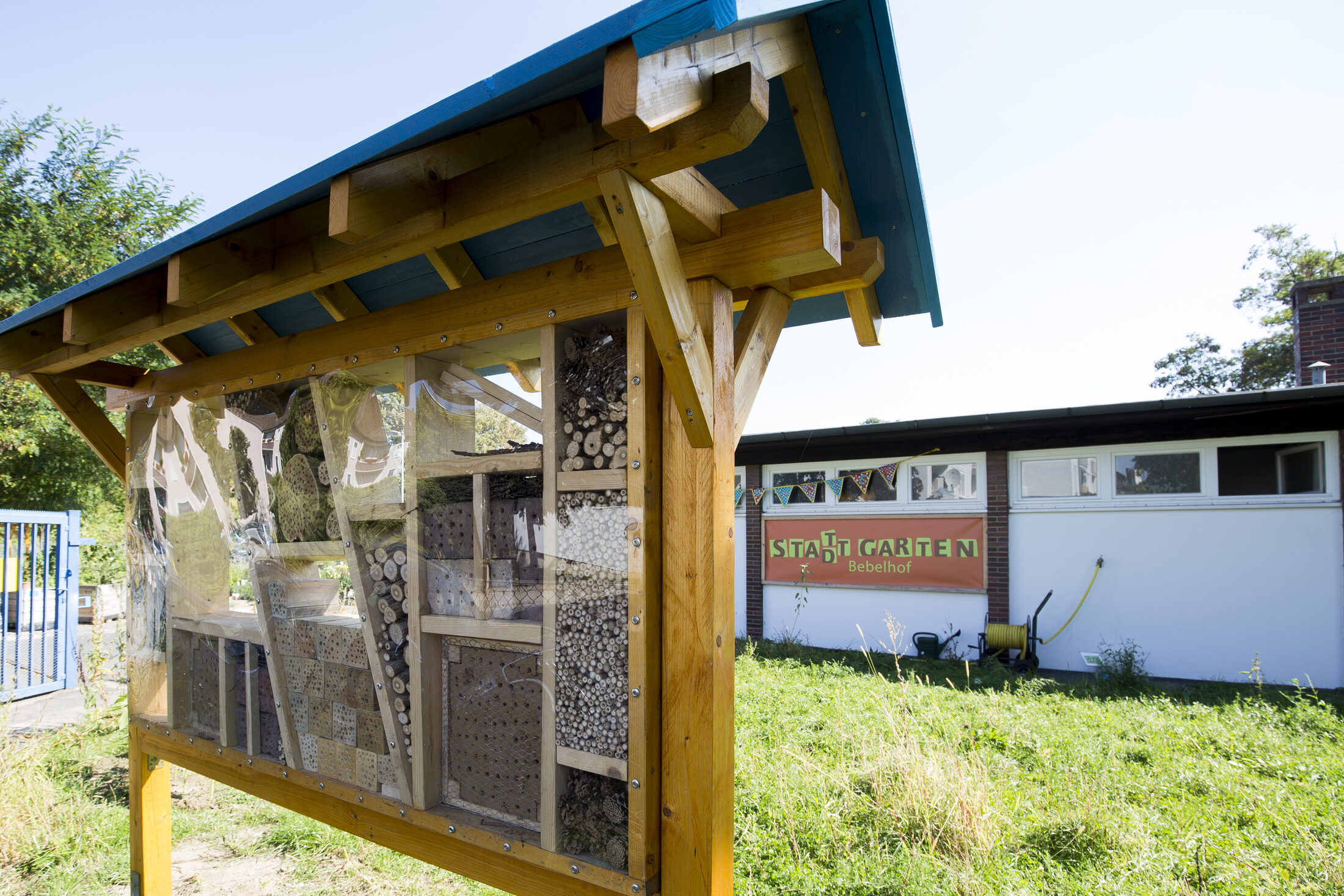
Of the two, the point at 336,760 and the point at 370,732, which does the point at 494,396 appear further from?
the point at 336,760

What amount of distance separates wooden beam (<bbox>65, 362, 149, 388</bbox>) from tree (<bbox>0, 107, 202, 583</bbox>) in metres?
9.52

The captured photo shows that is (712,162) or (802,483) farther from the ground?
(712,162)

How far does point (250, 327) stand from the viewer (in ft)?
11.0

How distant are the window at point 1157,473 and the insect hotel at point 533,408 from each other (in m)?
7.56

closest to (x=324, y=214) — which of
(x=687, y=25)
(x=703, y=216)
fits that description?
(x=703, y=216)

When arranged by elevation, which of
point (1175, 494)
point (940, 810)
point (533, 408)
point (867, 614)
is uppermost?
point (533, 408)

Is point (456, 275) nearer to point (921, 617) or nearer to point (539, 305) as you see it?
point (539, 305)

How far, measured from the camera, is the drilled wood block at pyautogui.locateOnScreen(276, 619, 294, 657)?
276 cm

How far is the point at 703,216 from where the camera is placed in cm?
175

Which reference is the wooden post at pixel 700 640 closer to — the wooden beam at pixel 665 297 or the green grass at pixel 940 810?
the wooden beam at pixel 665 297

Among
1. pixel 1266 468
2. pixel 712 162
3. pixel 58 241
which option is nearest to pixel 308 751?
pixel 712 162

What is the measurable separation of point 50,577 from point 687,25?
1081cm

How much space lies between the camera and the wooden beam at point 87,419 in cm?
333

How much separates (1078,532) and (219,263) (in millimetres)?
9191
